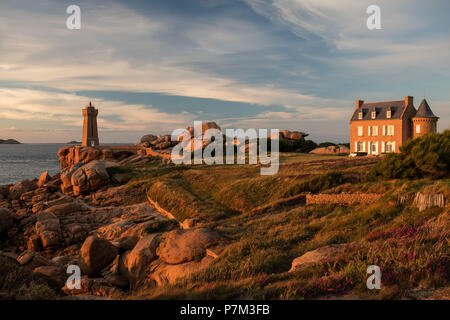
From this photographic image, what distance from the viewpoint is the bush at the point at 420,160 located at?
1805cm

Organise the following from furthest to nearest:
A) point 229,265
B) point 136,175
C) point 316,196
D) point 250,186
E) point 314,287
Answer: point 136,175, point 250,186, point 316,196, point 229,265, point 314,287

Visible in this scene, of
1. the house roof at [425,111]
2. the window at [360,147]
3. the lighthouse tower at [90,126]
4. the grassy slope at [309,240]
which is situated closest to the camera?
the grassy slope at [309,240]

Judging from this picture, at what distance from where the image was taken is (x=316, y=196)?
17.6m

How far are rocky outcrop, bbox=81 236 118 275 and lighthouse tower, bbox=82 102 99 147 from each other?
59642mm

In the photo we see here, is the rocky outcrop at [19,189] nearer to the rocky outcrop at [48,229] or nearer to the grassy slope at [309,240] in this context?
the rocky outcrop at [48,229]

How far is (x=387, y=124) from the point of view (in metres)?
45.3

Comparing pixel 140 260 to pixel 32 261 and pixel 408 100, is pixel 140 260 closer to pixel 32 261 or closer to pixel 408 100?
pixel 32 261

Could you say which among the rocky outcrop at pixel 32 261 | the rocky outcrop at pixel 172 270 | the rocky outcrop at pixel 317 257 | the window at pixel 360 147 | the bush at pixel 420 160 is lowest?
the rocky outcrop at pixel 32 261

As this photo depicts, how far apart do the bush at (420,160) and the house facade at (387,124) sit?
85.5 feet

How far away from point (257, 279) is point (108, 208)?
81.6 ft

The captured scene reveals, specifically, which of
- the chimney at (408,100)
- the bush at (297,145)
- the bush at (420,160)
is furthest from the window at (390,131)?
the bush at (420,160)

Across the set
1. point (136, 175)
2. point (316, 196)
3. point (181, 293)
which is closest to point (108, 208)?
point (136, 175)

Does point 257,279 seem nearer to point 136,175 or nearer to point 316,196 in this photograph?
point 316,196
